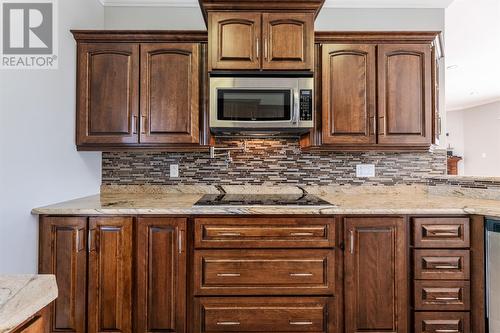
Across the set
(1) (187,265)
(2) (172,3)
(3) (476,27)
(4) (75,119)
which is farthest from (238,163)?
(3) (476,27)

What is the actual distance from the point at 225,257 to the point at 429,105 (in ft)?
5.86

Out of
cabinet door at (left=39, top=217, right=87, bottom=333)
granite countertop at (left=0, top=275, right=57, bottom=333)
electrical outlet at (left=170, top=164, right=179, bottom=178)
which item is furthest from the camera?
electrical outlet at (left=170, top=164, right=179, bottom=178)

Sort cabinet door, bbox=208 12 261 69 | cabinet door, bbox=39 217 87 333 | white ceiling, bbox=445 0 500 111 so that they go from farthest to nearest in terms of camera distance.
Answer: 1. white ceiling, bbox=445 0 500 111
2. cabinet door, bbox=208 12 261 69
3. cabinet door, bbox=39 217 87 333

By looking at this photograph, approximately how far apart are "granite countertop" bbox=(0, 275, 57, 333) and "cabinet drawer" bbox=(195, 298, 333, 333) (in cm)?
126

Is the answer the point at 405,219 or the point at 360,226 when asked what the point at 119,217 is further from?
the point at 405,219

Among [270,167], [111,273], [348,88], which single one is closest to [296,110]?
[348,88]

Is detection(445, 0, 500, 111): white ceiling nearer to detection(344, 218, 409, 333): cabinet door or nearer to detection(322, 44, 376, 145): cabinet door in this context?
Answer: detection(322, 44, 376, 145): cabinet door

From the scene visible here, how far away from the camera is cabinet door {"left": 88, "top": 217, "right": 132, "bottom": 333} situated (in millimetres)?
1812

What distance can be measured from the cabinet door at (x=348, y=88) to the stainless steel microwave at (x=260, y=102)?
17 centimetres

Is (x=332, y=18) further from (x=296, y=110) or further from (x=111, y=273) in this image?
(x=111, y=273)

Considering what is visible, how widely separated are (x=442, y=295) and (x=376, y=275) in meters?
0.40

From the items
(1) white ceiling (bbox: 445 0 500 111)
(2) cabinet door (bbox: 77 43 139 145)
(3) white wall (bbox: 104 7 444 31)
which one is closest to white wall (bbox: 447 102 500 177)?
(1) white ceiling (bbox: 445 0 500 111)

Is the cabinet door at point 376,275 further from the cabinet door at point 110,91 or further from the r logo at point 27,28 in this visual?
the r logo at point 27,28

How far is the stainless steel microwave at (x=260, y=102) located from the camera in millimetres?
2121
